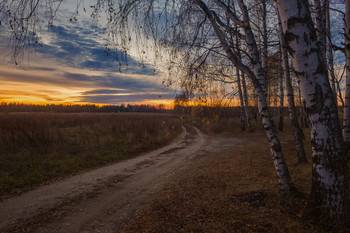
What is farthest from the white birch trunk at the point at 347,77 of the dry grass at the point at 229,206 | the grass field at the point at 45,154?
the grass field at the point at 45,154

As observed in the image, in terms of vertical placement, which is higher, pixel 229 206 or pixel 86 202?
pixel 229 206

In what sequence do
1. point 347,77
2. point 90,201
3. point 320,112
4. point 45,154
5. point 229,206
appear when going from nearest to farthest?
1. point 320,112
2. point 229,206
3. point 347,77
4. point 90,201
5. point 45,154

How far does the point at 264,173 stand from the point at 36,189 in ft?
23.2

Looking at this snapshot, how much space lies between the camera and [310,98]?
304 cm

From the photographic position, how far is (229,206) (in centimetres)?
421

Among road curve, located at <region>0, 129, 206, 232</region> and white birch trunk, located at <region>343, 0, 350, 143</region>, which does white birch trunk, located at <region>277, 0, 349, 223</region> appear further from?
road curve, located at <region>0, 129, 206, 232</region>

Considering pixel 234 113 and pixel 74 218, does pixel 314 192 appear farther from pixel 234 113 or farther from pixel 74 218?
pixel 234 113

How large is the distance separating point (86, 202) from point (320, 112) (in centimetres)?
535

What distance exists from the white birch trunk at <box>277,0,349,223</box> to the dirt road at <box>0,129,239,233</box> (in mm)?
3556

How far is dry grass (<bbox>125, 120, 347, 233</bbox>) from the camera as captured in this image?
3.46 metres

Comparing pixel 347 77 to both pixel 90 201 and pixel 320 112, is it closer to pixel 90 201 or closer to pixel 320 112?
pixel 320 112

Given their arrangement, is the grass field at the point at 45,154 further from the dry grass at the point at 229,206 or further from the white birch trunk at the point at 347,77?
the white birch trunk at the point at 347,77

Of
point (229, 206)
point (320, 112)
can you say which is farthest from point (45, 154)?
point (320, 112)

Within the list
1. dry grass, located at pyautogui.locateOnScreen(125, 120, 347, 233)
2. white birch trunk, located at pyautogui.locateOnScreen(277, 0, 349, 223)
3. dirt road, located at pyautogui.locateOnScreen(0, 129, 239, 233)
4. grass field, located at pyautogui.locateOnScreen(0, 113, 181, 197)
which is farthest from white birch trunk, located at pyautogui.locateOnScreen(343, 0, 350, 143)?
grass field, located at pyautogui.locateOnScreen(0, 113, 181, 197)
